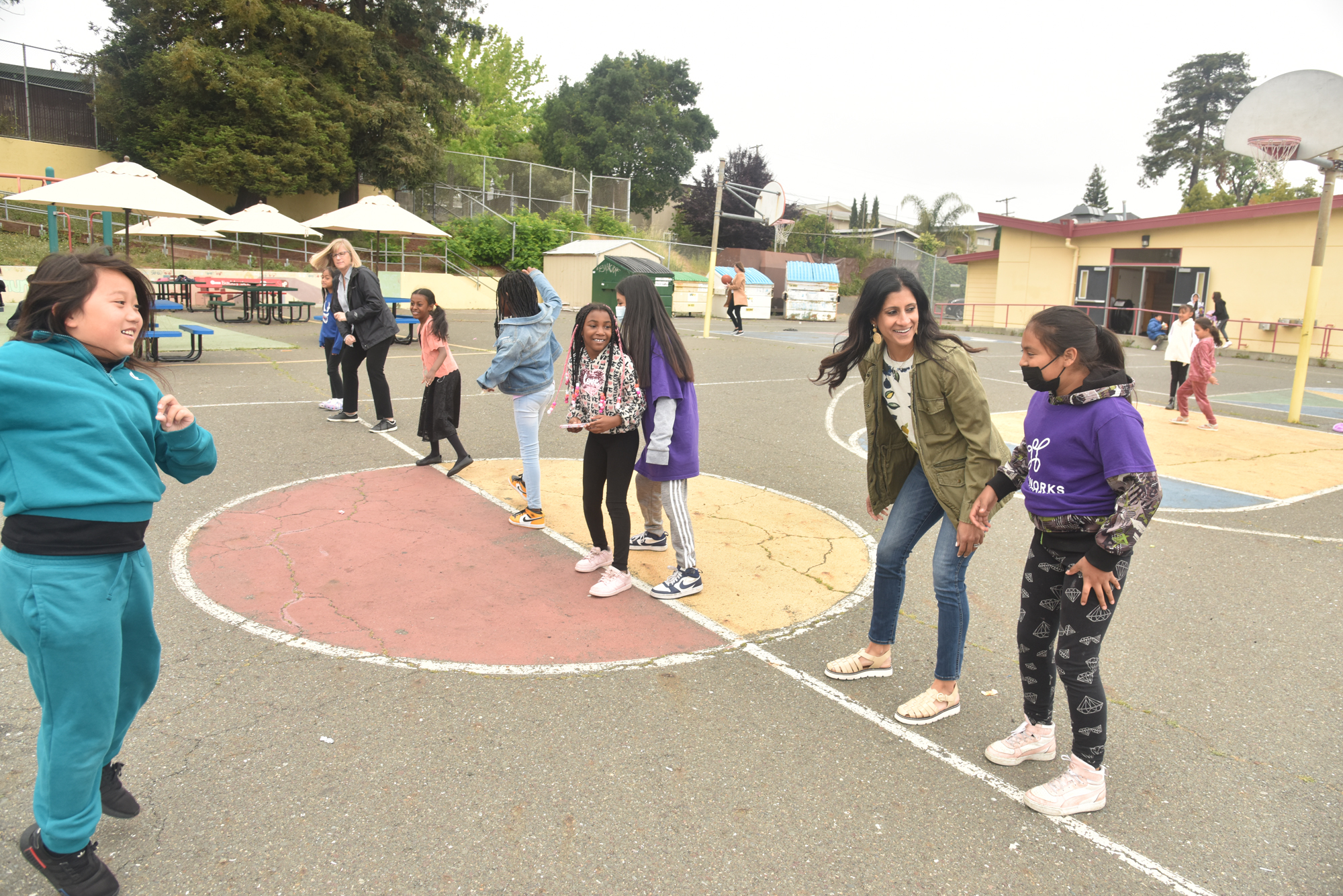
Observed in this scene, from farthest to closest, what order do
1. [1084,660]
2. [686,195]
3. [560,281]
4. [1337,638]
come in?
[686,195]
[560,281]
[1337,638]
[1084,660]

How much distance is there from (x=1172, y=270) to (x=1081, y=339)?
107 feet

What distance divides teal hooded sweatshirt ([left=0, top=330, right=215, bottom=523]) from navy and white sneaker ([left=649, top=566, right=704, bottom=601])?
290cm

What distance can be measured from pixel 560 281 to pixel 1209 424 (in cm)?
2402

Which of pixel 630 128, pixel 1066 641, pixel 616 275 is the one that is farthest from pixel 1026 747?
pixel 630 128

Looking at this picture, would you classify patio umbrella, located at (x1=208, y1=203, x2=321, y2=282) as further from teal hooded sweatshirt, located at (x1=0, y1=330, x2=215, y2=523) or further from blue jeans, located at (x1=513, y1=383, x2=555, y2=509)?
teal hooded sweatshirt, located at (x1=0, y1=330, x2=215, y2=523)

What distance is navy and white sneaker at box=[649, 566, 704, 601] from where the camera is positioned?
4.89 m

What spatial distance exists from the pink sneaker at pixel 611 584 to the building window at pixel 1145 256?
99.9ft

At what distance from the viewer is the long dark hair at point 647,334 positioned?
14.9 ft

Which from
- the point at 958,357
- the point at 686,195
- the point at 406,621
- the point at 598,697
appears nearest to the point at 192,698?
the point at 406,621

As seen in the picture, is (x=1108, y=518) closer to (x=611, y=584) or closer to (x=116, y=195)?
(x=611, y=584)

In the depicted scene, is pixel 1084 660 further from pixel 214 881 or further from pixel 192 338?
pixel 192 338

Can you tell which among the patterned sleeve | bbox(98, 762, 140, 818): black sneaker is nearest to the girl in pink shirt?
bbox(98, 762, 140, 818): black sneaker

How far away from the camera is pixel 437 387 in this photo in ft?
24.9

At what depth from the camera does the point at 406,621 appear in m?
4.45
